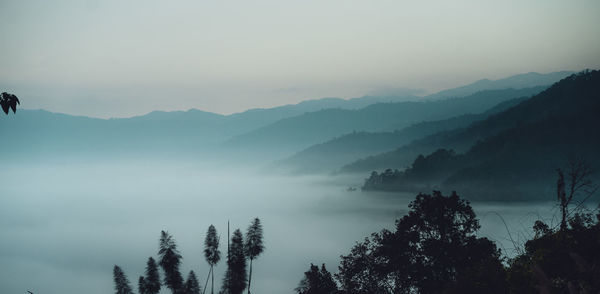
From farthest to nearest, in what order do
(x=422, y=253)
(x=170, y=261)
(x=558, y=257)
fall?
1. (x=170, y=261)
2. (x=422, y=253)
3. (x=558, y=257)

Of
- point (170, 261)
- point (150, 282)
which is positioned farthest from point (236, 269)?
point (150, 282)

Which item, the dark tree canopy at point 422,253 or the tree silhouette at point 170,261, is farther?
the tree silhouette at point 170,261

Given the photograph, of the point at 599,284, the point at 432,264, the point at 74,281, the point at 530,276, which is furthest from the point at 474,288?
the point at 74,281

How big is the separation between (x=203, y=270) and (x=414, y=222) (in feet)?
572

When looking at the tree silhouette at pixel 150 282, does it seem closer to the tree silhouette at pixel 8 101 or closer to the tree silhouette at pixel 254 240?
the tree silhouette at pixel 254 240

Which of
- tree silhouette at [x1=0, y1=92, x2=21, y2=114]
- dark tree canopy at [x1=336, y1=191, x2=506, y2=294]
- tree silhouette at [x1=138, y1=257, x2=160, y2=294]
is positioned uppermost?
tree silhouette at [x1=0, y1=92, x2=21, y2=114]

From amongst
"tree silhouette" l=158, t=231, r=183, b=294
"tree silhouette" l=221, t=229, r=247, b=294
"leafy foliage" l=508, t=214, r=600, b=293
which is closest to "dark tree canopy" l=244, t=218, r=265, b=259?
"tree silhouette" l=221, t=229, r=247, b=294

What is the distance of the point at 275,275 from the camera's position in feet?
570

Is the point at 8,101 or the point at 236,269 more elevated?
the point at 8,101

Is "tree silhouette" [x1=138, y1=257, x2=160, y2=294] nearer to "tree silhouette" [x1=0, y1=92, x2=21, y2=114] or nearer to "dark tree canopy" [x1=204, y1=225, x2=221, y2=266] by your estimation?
"dark tree canopy" [x1=204, y1=225, x2=221, y2=266]

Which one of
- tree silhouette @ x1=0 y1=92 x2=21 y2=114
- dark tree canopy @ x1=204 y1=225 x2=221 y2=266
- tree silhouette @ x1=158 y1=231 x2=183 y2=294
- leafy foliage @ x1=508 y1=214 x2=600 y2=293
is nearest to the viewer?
tree silhouette @ x1=0 y1=92 x2=21 y2=114

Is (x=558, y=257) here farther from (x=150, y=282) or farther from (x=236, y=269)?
(x=150, y=282)

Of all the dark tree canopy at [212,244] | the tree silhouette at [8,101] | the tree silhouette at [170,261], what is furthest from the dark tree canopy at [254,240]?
the tree silhouette at [8,101]

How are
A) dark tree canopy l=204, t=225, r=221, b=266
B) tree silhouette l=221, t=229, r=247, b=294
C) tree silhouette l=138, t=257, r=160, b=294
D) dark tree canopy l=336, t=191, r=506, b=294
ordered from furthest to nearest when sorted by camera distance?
tree silhouette l=138, t=257, r=160, b=294 < dark tree canopy l=204, t=225, r=221, b=266 < tree silhouette l=221, t=229, r=247, b=294 < dark tree canopy l=336, t=191, r=506, b=294
